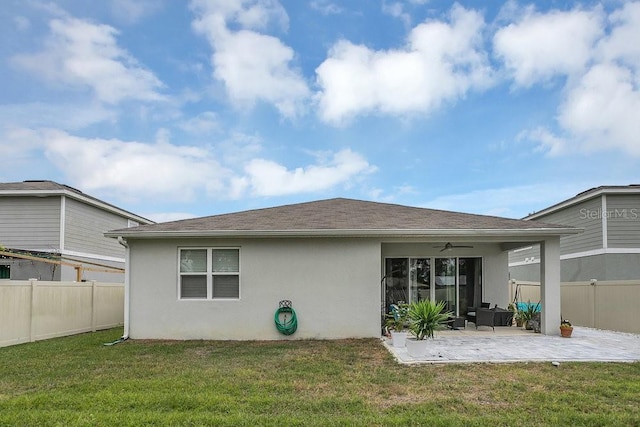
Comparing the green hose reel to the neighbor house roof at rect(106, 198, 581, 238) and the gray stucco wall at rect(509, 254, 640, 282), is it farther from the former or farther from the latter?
the gray stucco wall at rect(509, 254, 640, 282)

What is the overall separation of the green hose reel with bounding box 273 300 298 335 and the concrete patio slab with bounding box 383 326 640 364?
7.26 ft

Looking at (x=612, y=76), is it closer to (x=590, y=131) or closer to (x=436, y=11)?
(x=590, y=131)

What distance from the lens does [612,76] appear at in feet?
47.5

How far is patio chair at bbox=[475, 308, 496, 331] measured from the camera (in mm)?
11500

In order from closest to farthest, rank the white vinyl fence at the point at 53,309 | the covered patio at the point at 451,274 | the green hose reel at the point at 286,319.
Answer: the white vinyl fence at the point at 53,309, the green hose reel at the point at 286,319, the covered patio at the point at 451,274

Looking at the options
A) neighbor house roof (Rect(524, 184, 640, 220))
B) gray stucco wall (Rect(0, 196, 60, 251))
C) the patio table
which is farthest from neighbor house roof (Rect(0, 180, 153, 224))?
neighbor house roof (Rect(524, 184, 640, 220))

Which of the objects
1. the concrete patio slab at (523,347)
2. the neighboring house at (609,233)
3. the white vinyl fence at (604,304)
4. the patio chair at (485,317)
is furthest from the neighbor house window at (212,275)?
the neighboring house at (609,233)

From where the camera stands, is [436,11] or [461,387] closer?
[461,387]

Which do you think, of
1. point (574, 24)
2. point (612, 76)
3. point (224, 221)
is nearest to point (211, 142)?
point (224, 221)

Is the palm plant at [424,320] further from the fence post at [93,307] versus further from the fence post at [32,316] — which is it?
the fence post at [93,307]

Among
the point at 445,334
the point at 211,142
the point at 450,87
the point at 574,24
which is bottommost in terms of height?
the point at 445,334

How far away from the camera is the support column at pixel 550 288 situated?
1103 centimetres

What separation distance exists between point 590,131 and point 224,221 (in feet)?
45.6

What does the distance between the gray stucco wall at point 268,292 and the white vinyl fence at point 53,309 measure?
2.34 m
